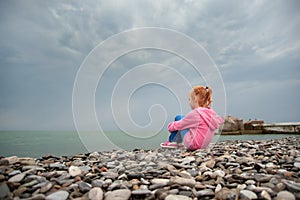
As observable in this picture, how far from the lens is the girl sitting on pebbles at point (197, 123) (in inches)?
140

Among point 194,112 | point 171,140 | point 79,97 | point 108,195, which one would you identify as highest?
point 79,97

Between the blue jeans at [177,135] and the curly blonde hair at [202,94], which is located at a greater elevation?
the curly blonde hair at [202,94]

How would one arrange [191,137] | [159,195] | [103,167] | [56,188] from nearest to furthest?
[159,195] → [56,188] → [103,167] → [191,137]

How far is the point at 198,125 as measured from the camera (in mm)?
3592

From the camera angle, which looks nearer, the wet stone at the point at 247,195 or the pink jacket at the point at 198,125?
the wet stone at the point at 247,195

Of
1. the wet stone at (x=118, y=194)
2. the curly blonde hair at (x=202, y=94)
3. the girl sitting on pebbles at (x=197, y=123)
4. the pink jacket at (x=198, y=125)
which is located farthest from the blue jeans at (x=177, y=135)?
the wet stone at (x=118, y=194)

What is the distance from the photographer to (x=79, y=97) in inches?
135

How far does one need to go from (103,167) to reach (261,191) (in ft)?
5.73

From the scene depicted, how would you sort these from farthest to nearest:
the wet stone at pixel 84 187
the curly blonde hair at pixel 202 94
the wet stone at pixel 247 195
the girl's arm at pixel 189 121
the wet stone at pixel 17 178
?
the curly blonde hair at pixel 202 94, the girl's arm at pixel 189 121, the wet stone at pixel 17 178, the wet stone at pixel 84 187, the wet stone at pixel 247 195

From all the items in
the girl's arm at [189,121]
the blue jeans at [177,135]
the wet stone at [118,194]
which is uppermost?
the girl's arm at [189,121]

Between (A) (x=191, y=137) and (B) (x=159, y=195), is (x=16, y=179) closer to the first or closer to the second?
(B) (x=159, y=195)

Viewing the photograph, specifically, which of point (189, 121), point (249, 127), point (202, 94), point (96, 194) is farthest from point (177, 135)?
point (249, 127)

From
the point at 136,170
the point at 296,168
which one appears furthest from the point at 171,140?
the point at 296,168

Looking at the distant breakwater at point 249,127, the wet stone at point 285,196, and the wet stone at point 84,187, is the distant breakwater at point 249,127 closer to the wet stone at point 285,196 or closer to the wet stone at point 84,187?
the wet stone at point 285,196
